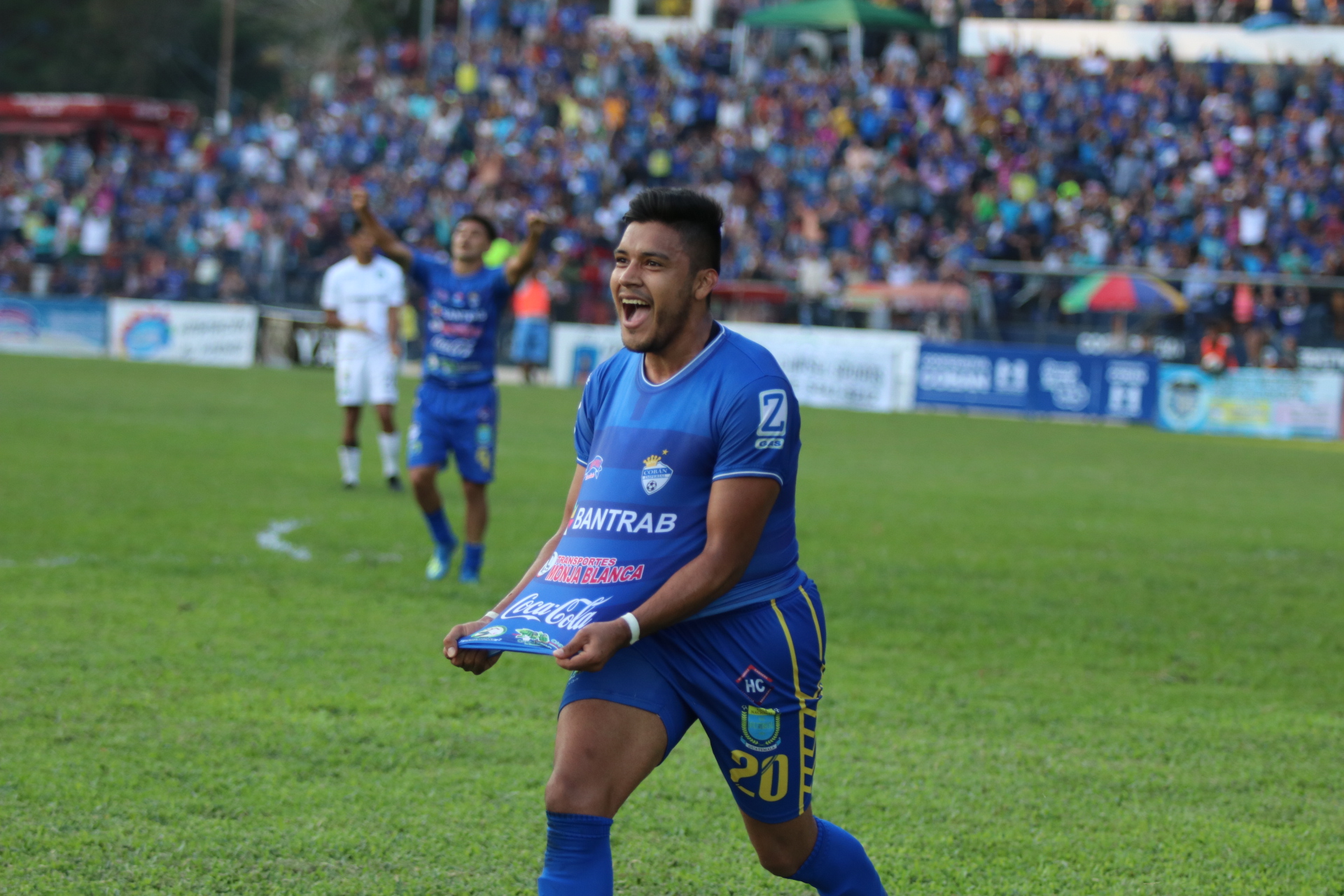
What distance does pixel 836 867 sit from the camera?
11.0 feet

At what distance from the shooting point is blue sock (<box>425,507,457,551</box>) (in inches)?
352

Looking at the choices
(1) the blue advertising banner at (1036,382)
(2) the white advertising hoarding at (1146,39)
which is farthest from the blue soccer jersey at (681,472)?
(2) the white advertising hoarding at (1146,39)

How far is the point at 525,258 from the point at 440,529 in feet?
6.30

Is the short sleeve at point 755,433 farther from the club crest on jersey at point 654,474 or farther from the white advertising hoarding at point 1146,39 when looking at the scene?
the white advertising hoarding at point 1146,39

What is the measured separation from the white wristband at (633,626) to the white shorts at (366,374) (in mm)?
10073

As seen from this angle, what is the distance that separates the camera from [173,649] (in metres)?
6.59

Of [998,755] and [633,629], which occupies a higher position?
[633,629]

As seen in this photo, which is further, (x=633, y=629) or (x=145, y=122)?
(x=145, y=122)

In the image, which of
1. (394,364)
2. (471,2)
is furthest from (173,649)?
(471,2)

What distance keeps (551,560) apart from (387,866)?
1489 millimetres

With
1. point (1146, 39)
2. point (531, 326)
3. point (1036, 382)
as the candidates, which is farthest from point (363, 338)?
point (1146, 39)

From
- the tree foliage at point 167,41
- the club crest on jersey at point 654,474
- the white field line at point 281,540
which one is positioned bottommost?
the white field line at point 281,540

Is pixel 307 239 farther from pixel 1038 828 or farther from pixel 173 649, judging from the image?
pixel 1038 828

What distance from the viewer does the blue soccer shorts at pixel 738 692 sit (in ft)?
10.4
